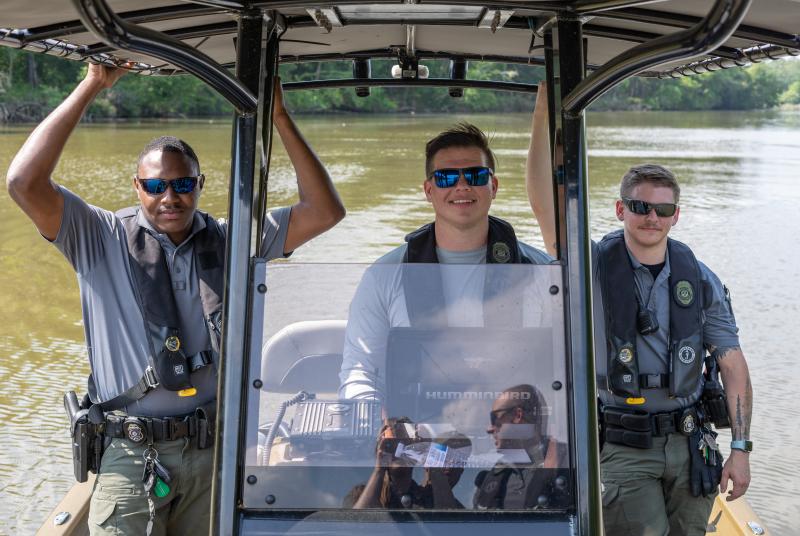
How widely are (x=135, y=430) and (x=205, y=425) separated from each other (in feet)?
0.75

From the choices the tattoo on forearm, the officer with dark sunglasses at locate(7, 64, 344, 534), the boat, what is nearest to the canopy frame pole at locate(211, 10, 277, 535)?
the boat

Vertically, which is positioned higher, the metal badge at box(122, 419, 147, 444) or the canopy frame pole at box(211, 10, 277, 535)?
the canopy frame pole at box(211, 10, 277, 535)

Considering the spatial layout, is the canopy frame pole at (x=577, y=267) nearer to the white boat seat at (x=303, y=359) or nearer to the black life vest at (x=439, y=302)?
the black life vest at (x=439, y=302)

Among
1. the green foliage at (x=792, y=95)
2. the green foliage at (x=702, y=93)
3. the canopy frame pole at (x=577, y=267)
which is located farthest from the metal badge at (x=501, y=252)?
the green foliage at (x=792, y=95)

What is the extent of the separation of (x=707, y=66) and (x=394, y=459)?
2456 millimetres

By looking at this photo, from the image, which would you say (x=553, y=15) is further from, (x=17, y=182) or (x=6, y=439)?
(x=6, y=439)

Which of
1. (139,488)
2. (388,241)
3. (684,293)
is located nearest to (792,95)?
(388,241)

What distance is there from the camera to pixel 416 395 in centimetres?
219

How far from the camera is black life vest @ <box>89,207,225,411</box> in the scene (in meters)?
3.17

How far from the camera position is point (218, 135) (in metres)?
34.8

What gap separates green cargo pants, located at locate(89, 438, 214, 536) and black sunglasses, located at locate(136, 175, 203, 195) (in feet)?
2.78

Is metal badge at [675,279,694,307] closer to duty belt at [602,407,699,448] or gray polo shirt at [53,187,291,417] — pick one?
duty belt at [602,407,699,448]

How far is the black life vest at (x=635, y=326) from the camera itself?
3.47 meters

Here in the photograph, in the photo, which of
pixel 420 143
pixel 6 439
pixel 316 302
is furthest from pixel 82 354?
pixel 420 143
